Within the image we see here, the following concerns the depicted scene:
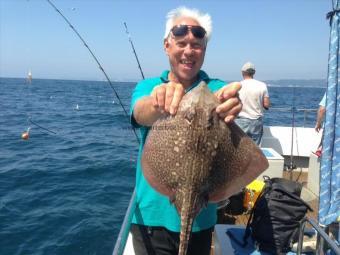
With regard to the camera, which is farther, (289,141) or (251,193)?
(289,141)

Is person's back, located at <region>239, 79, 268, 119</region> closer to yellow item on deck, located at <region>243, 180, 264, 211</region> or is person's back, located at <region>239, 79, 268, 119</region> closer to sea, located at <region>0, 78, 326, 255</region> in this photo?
sea, located at <region>0, 78, 326, 255</region>

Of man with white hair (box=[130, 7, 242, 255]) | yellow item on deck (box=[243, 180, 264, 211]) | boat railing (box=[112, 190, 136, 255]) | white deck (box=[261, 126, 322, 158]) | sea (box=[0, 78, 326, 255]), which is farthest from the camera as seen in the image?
white deck (box=[261, 126, 322, 158])

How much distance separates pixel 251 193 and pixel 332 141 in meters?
3.30

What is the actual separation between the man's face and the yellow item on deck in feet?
15.0

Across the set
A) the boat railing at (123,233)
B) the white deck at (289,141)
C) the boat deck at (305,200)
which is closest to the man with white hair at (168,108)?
the boat railing at (123,233)

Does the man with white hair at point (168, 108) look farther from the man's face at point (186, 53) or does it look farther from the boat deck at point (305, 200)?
the boat deck at point (305, 200)

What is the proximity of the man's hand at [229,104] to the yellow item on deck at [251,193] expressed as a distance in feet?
15.9

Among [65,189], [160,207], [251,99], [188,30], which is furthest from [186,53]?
[65,189]

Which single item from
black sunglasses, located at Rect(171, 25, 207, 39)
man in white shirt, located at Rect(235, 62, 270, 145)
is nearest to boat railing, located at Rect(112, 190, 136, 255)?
black sunglasses, located at Rect(171, 25, 207, 39)

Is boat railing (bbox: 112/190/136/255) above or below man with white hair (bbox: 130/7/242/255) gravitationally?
below

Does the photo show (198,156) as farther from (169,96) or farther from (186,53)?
(186,53)

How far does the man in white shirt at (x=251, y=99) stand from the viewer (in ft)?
27.6

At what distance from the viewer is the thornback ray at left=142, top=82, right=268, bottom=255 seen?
Answer: 211 centimetres

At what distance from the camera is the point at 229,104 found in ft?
6.87
